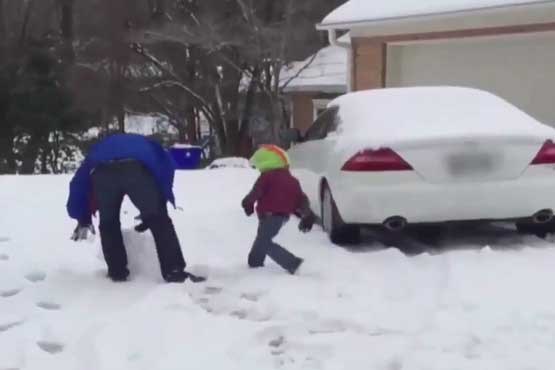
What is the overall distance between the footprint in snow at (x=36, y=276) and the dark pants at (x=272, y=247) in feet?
4.89

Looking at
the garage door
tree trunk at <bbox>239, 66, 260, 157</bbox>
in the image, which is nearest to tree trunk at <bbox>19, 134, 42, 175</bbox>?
tree trunk at <bbox>239, 66, 260, 157</bbox>

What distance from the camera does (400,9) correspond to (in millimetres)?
14469

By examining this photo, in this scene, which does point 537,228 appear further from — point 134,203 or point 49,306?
point 49,306

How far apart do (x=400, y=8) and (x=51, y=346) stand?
1056 cm

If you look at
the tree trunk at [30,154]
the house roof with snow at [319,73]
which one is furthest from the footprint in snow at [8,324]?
the house roof with snow at [319,73]

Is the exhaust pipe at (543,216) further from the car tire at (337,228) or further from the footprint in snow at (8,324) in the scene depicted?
the footprint in snow at (8,324)

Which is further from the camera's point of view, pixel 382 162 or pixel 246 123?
pixel 246 123

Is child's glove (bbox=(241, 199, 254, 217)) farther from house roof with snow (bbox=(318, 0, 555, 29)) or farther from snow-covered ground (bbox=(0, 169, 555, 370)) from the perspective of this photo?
house roof with snow (bbox=(318, 0, 555, 29))

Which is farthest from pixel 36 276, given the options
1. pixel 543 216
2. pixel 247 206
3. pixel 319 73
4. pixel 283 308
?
pixel 319 73

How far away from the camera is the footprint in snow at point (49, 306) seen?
5809mm

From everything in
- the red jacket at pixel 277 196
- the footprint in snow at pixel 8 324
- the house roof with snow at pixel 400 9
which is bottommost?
the footprint in snow at pixel 8 324

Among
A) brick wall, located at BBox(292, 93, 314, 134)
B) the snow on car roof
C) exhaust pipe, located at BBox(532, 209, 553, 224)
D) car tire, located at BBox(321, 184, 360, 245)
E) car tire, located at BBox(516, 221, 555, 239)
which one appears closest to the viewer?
the snow on car roof

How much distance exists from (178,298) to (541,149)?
3214 millimetres

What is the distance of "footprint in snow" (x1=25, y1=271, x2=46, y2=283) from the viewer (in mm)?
6508
